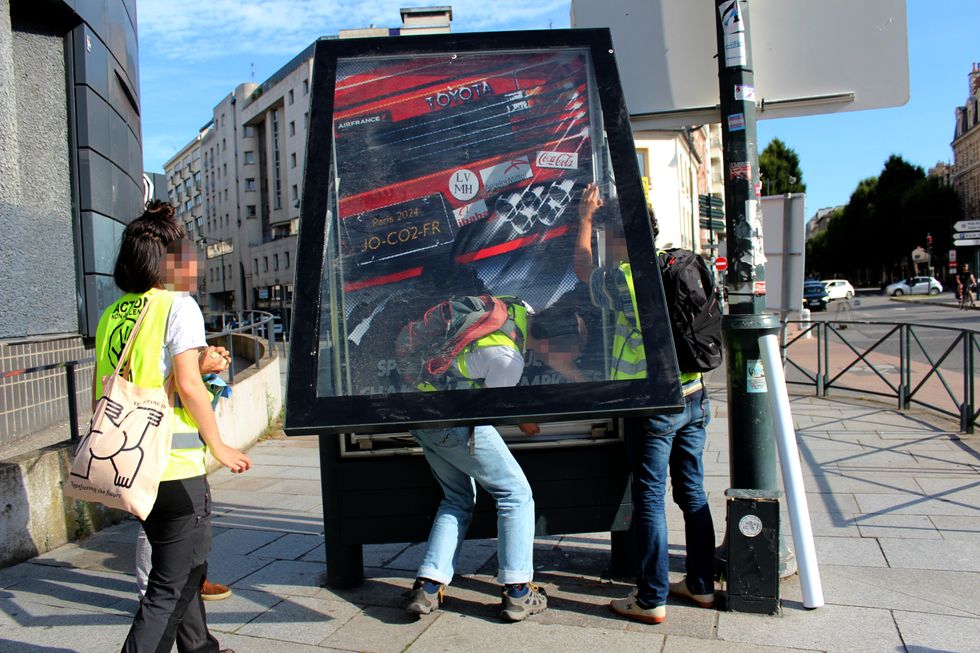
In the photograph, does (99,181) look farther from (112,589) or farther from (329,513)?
(329,513)

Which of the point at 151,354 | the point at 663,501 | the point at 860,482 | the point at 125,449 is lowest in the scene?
the point at 860,482

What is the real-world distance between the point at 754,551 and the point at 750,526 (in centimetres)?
12

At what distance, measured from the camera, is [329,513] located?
382 centimetres

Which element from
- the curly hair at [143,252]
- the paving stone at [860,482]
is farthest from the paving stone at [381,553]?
the paving stone at [860,482]

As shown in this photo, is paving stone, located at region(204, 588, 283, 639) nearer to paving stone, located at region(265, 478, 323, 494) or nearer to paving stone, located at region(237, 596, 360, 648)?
paving stone, located at region(237, 596, 360, 648)

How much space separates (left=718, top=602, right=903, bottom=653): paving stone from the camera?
320 centimetres

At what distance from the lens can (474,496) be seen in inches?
143

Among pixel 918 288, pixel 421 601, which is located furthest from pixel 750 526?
pixel 918 288

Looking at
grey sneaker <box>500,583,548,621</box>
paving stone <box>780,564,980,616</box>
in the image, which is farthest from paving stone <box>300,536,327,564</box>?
paving stone <box>780,564,980,616</box>

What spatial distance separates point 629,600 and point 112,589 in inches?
109

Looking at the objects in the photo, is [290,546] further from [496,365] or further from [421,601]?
[496,365]

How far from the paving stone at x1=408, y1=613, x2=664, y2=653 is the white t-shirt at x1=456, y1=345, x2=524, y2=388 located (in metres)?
1.30

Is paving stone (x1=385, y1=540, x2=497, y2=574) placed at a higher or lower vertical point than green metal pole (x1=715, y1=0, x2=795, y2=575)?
lower

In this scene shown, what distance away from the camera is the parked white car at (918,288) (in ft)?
175
